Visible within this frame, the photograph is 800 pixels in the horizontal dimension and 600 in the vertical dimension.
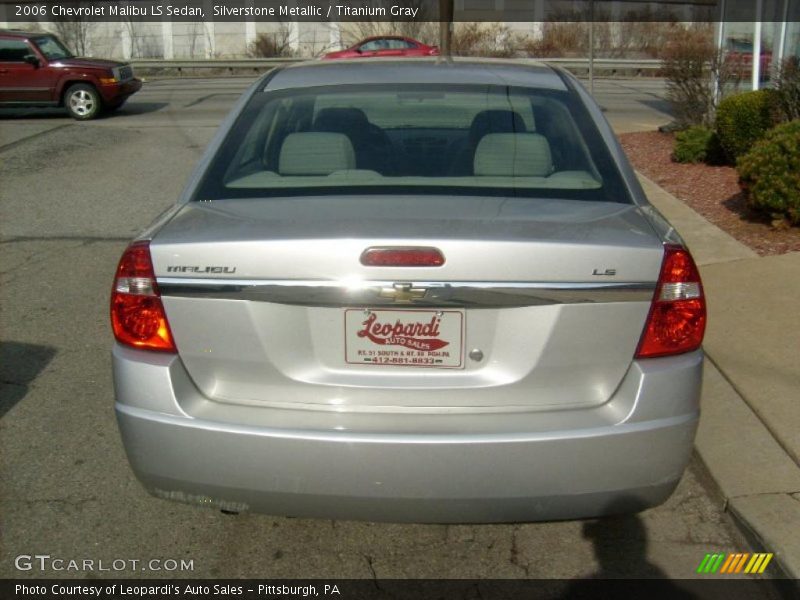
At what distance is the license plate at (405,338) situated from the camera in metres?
2.80

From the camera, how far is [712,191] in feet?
32.1

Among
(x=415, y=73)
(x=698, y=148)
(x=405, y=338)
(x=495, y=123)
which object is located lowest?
(x=698, y=148)

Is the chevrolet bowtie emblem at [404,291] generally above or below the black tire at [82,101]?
above

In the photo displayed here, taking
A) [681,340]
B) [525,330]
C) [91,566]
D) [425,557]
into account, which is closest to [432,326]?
[525,330]

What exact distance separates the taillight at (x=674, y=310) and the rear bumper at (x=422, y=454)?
46 millimetres

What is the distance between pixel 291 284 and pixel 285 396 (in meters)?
0.35

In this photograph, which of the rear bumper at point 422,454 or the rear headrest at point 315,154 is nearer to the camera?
the rear bumper at point 422,454

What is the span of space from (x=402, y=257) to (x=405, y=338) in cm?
24

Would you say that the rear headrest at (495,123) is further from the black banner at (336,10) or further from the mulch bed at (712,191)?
the black banner at (336,10)

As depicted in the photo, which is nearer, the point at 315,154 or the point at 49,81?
the point at 315,154

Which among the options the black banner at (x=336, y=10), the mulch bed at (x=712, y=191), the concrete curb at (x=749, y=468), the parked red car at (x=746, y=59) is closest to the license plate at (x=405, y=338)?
the concrete curb at (x=749, y=468)

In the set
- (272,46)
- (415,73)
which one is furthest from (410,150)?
(272,46)

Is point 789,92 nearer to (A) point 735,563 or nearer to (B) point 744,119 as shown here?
(B) point 744,119

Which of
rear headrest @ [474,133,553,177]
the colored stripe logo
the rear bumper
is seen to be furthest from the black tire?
the colored stripe logo
